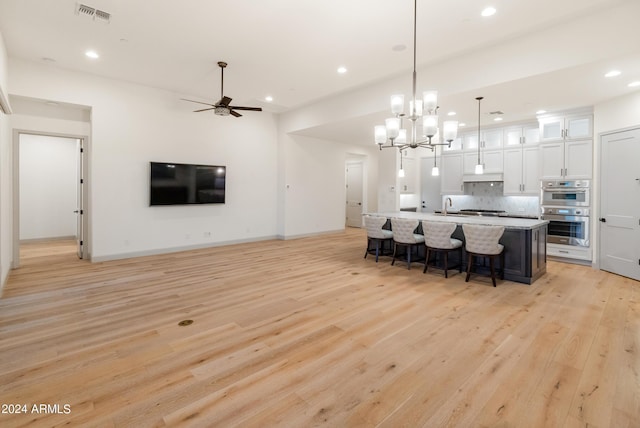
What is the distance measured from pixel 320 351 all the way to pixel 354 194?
9637 mm

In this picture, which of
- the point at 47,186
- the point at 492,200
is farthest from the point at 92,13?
the point at 492,200

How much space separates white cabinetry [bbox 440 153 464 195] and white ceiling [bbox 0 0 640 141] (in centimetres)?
244

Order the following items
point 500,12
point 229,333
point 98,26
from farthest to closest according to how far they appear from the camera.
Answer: point 98,26, point 500,12, point 229,333

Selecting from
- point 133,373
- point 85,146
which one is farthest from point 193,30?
point 133,373

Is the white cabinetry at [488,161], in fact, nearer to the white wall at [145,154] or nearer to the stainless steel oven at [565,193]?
the stainless steel oven at [565,193]

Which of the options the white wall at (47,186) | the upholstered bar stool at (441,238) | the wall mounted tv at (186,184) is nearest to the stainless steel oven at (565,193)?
the upholstered bar stool at (441,238)

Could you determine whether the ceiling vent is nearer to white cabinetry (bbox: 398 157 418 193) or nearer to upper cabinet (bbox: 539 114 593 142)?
upper cabinet (bbox: 539 114 593 142)

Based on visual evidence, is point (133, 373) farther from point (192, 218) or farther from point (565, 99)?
point (565, 99)

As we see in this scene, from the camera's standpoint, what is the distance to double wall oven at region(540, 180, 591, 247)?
5832mm

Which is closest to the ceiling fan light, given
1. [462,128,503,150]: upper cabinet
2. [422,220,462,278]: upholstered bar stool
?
[422,220,462,278]: upholstered bar stool

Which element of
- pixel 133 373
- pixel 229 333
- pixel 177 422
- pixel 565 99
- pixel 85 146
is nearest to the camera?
pixel 177 422

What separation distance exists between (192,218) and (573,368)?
7.04m

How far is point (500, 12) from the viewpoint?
12.0ft

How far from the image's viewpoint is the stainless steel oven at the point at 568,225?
19.2ft
